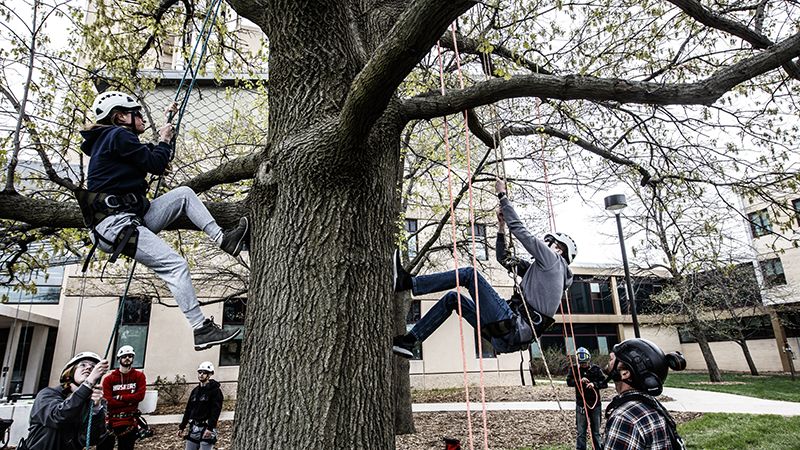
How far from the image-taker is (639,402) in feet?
10.1

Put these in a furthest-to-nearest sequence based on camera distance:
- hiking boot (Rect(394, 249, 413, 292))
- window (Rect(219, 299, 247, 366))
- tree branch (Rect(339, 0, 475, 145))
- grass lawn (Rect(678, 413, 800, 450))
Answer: window (Rect(219, 299, 247, 366))
grass lawn (Rect(678, 413, 800, 450))
hiking boot (Rect(394, 249, 413, 292))
tree branch (Rect(339, 0, 475, 145))

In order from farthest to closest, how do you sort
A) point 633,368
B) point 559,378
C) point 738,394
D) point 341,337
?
point 559,378 → point 738,394 → point 633,368 → point 341,337

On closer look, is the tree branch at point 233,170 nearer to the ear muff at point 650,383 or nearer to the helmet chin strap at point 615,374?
the helmet chin strap at point 615,374

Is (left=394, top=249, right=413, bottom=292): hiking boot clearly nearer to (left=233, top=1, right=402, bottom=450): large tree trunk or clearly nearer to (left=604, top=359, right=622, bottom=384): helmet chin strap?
(left=233, top=1, right=402, bottom=450): large tree trunk

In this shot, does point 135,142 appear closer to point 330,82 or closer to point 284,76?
point 284,76

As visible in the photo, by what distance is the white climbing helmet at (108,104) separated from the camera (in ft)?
11.5

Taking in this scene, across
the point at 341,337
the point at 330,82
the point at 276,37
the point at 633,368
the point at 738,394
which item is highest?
the point at 276,37

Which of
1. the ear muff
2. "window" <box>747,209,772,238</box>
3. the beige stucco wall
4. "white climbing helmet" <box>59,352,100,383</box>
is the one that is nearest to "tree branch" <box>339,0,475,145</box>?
the ear muff

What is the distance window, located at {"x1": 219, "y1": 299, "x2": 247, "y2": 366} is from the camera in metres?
16.5

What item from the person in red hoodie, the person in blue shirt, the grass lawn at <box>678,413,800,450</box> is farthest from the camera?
the grass lawn at <box>678,413,800,450</box>

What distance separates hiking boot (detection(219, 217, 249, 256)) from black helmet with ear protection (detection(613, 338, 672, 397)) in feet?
9.79

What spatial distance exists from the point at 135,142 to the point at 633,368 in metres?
3.98

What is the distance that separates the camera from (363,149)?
3.23m

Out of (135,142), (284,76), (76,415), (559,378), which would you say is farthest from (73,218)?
(559,378)
